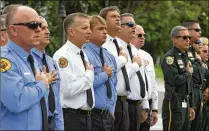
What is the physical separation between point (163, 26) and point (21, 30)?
36501 mm

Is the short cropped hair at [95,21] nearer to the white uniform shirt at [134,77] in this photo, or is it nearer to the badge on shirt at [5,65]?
the white uniform shirt at [134,77]

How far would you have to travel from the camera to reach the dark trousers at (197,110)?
9.66 meters

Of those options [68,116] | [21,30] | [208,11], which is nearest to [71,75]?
[68,116]

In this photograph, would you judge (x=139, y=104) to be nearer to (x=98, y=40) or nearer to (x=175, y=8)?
(x=98, y=40)

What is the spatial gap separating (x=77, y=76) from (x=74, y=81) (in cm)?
11

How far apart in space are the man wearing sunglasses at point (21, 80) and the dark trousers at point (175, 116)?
4.50 m

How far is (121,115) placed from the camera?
7766 millimetres

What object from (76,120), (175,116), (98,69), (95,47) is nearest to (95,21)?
(95,47)

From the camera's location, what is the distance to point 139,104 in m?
8.31

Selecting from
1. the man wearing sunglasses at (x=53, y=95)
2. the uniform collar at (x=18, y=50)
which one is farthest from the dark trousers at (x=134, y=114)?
the uniform collar at (x=18, y=50)

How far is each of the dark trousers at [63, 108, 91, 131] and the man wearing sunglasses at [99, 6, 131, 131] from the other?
52.4 inches

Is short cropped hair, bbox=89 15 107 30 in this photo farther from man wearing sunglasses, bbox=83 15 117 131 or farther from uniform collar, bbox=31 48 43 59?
uniform collar, bbox=31 48 43 59

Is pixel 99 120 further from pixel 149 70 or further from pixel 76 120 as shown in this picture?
pixel 149 70

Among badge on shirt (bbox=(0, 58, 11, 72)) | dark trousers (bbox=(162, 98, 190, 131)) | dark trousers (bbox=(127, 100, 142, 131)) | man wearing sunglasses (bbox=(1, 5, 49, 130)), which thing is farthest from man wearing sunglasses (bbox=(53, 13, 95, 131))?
dark trousers (bbox=(162, 98, 190, 131))
